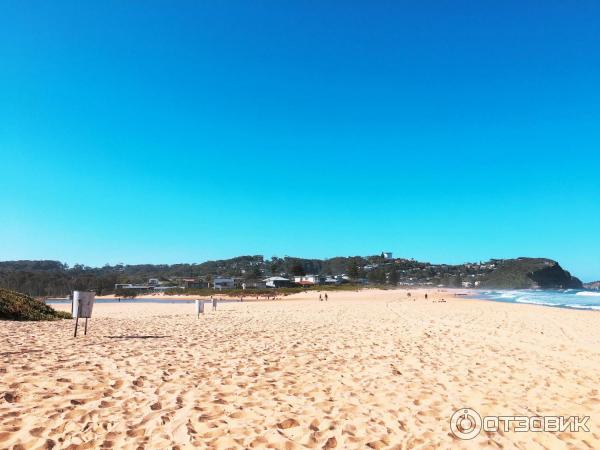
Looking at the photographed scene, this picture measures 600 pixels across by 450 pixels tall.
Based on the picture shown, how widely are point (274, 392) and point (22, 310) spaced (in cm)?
1532

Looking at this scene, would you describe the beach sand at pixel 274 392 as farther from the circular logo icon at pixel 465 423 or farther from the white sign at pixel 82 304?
the white sign at pixel 82 304

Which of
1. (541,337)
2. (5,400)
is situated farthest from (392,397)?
(541,337)

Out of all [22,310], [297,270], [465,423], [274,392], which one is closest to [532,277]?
[297,270]

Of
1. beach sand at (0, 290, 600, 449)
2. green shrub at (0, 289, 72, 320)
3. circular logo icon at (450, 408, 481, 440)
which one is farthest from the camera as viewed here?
green shrub at (0, 289, 72, 320)

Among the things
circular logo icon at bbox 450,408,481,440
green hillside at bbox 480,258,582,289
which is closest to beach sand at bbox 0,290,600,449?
circular logo icon at bbox 450,408,481,440

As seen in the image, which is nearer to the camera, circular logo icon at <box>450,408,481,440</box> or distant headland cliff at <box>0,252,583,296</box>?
circular logo icon at <box>450,408,481,440</box>

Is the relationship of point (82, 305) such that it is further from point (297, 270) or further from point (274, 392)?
point (297, 270)

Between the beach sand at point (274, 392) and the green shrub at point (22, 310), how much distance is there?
5.44 meters

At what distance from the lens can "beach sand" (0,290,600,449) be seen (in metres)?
4.38

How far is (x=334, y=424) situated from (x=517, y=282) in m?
166

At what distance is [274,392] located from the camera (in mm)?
6078

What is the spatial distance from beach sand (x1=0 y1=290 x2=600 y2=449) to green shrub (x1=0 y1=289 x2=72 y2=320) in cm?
544

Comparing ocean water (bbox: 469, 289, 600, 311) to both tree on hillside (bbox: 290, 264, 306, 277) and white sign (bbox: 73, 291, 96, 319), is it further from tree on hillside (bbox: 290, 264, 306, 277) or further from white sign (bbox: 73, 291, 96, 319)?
tree on hillside (bbox: 290, 264, 306, 277)

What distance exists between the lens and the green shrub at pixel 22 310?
15.7 m
